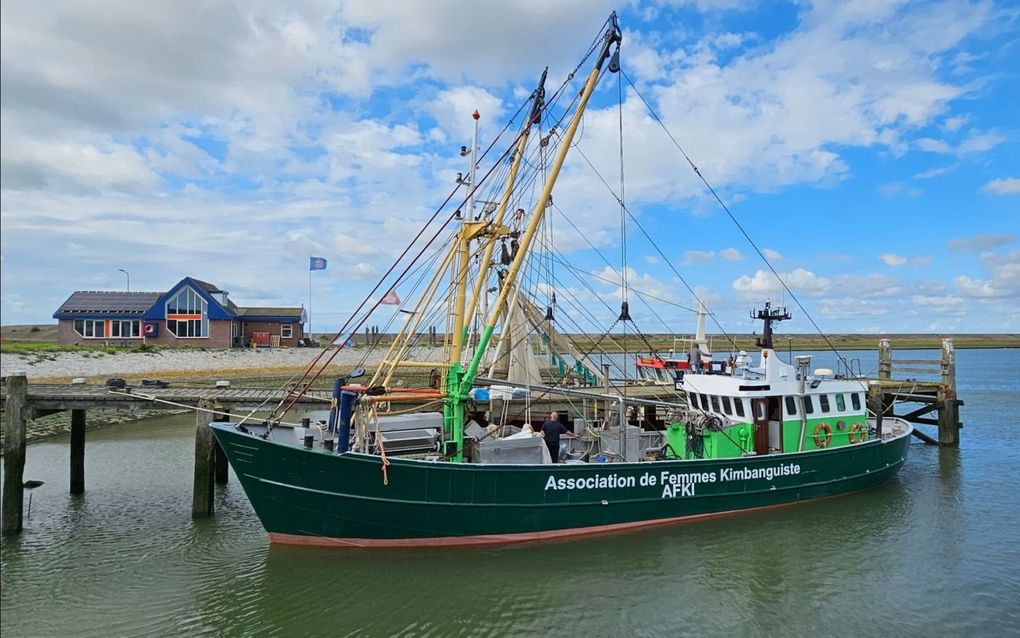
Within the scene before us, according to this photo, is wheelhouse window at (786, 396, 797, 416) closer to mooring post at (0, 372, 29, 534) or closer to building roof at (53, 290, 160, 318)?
mooring post at (0, 372, 29, 534)

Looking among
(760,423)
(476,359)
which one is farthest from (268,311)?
(760,423)

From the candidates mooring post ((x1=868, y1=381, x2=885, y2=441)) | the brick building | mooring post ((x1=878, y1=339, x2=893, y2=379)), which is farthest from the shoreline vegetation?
mooring post ((x1=878, y1=339, x2=893, y2=379))

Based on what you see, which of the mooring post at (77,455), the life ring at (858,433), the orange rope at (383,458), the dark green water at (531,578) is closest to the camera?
the dark green water at (531,578)

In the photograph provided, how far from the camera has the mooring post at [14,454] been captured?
13688 millimetres

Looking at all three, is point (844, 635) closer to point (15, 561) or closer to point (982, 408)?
point (15, 561)

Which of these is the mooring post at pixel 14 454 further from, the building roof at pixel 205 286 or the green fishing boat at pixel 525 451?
the building roof at pixel 205 286

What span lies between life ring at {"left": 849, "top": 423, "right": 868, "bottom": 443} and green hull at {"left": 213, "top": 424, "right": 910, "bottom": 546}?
5.28 m

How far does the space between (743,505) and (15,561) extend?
16.3 m

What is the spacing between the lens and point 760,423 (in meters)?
16.7

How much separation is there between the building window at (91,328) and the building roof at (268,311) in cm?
995

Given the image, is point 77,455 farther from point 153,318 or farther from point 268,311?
point 268,311

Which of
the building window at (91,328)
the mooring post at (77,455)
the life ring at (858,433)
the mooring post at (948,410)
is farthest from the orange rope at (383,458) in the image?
the building window at (91,328)

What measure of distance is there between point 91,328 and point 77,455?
118ft

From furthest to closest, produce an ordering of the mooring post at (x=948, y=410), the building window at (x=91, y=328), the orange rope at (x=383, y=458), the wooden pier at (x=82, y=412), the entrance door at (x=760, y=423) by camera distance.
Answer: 1. the building window at (x=91, y=328)
2. the mooring post at (x=948, y=410)
3. the entrance door at (x=760, y=423)
4. the wooden pier at (x=82, y=412)
5. the orange rope at (x=383, y=458)
